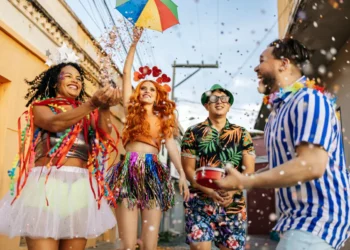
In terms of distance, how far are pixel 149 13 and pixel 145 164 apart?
7.03ft

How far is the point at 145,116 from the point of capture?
3.78 metres

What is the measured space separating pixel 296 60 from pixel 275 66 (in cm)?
12

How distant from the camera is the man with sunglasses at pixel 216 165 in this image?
336 centimetres

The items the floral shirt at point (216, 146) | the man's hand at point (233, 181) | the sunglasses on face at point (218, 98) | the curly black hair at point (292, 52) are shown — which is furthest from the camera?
the sunglasses on face at point (218, 98)

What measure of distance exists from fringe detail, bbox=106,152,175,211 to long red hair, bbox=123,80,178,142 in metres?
0.21

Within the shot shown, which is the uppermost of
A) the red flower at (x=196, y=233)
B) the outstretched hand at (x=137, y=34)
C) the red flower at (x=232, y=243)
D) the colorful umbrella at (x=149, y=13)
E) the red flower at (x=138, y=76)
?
the colorful umbrella at (x=149, y=13)

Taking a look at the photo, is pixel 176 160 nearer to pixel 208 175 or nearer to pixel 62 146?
pixel 62 146

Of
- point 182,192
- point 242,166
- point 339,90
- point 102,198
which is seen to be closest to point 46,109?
point 102,198

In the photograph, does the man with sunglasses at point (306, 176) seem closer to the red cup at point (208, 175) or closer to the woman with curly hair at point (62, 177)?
the red cup at point (208, 175)

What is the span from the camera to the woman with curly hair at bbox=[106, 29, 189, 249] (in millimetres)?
3418

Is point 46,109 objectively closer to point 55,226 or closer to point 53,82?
point 53,82

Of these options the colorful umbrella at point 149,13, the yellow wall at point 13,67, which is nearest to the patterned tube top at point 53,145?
the colorful umbrella at point 149,13

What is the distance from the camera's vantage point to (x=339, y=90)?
273 inches

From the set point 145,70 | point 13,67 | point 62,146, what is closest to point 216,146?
point 145,70
